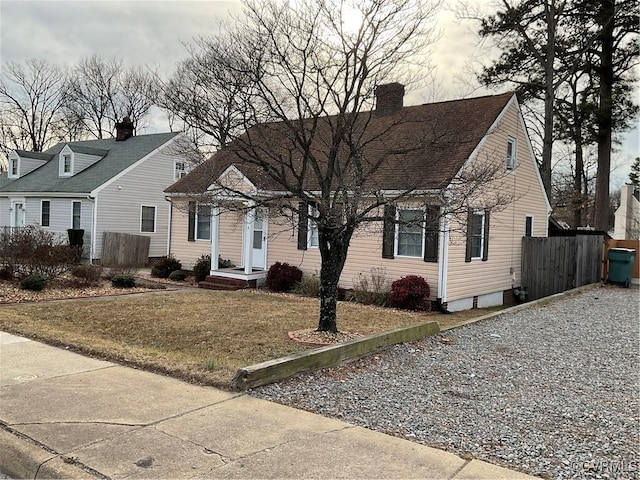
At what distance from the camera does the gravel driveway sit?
391 centimetres

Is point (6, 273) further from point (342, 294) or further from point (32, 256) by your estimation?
point (342, 294)

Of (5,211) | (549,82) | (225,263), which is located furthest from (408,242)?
(5,211)

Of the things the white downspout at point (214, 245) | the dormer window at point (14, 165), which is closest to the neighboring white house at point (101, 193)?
the dormer window at point (14, 165)

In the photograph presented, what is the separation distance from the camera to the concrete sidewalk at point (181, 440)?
11.2 ft

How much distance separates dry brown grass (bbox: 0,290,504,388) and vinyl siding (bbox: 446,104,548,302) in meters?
1.21

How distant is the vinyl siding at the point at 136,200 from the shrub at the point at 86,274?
8.08m

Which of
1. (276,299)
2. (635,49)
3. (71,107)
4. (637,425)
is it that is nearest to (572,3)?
(635,49)

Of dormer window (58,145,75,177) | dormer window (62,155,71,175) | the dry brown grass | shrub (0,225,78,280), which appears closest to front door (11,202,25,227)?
dormer window (58,145,75,177)

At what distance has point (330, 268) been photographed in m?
7.63

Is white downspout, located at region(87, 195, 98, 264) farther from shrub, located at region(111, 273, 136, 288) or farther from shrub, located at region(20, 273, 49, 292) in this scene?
shrub, located at region(20, 273, 49, 292)

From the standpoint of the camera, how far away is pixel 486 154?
13.8 metres

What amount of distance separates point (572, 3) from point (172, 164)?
18590 millimetres

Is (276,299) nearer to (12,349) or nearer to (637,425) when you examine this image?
(12,349)

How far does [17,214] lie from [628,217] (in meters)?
33.3
